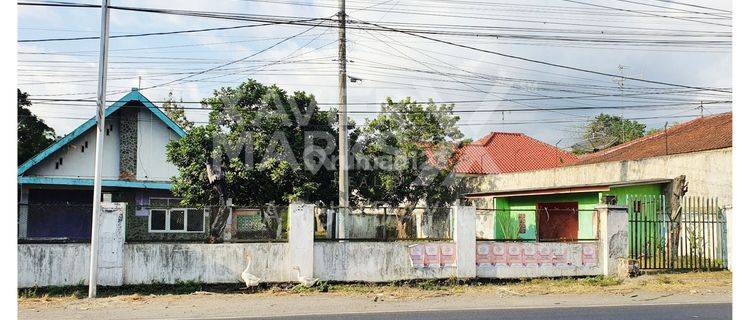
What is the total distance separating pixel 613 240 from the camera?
1614cm

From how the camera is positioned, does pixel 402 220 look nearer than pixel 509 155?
Yes

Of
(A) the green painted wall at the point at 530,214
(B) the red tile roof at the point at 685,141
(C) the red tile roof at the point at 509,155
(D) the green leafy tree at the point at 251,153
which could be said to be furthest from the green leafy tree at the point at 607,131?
(D) the green leafy tree at the point at 251,153

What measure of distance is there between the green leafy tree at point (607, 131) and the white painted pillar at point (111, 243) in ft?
145

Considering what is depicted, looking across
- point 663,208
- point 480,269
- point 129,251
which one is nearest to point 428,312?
point 480,269

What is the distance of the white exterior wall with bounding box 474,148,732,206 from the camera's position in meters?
20.5

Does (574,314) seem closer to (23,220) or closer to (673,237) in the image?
(673,237)

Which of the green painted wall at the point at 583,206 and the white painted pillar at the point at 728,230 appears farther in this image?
the white painted pillar at the point at 728,230

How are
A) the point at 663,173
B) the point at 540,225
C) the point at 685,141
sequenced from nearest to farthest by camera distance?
the point at 540,225 < the point at 663,173 < the point at 685,141

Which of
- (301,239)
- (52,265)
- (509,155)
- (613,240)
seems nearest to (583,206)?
(613,240)

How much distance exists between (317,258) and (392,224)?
79.0 inches

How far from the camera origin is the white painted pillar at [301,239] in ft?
46.9

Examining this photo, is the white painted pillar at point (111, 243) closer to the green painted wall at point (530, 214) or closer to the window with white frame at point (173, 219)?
the window with white frame at point (173, 219)

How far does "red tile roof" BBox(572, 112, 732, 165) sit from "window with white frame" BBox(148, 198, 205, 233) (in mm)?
17187

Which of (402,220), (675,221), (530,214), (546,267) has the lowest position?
(546,267)
